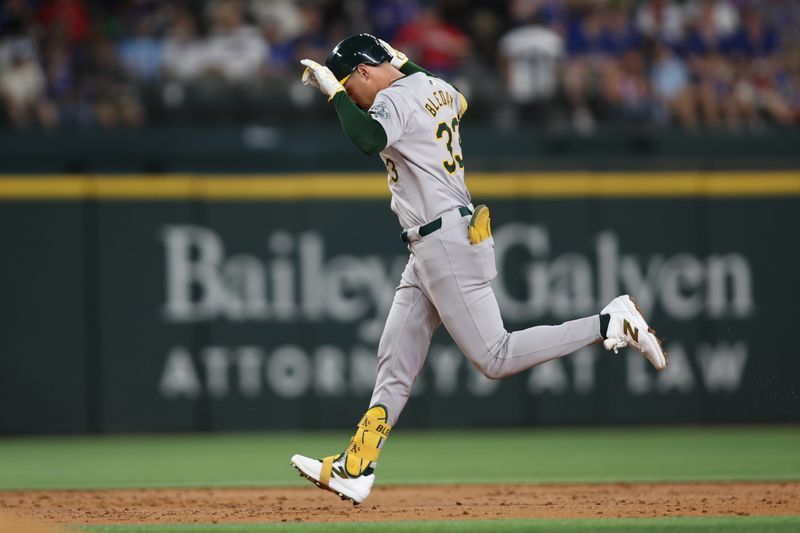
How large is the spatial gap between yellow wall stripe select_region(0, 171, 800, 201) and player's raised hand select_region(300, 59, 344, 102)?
4854 mm

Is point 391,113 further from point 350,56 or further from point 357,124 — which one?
point 350,56

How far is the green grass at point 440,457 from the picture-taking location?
748 centimetres

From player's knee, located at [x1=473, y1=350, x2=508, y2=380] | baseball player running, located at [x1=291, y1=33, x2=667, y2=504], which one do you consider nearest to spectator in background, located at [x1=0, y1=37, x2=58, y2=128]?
baseball player running, located at [x1=291, y1=33, x2=667, y2=504]

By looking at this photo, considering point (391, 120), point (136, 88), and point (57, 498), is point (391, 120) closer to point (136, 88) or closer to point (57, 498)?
point (57, 498)

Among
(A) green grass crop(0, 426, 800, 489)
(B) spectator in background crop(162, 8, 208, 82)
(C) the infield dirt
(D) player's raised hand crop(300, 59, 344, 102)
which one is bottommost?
(A) green grass crop(0, 426, 800, 489)

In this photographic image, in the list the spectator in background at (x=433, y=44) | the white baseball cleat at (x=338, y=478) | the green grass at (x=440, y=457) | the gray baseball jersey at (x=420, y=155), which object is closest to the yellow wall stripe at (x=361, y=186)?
the spectator in background at (x=433, y=44)

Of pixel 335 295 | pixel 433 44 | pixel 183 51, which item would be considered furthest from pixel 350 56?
pixel 183 51

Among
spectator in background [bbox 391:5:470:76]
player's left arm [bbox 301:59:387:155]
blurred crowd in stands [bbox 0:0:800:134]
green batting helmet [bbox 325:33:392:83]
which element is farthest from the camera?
spectator in background [bbox 391:5:470:76]

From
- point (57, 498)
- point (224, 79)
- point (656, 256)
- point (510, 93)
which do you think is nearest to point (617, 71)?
point (510, 93)

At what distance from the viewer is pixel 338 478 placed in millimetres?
5621

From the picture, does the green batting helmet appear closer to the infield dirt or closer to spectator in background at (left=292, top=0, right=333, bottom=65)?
the infield dirt

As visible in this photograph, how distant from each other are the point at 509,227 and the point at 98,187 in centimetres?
346

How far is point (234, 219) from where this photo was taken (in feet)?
34.5

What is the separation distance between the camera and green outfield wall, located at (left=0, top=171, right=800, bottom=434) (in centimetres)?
1033
